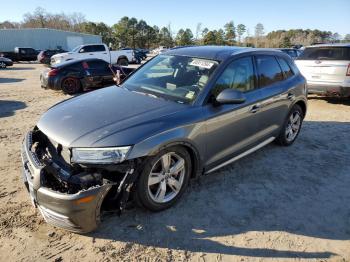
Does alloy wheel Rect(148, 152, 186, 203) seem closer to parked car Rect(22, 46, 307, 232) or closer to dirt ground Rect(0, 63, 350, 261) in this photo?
parked car Rect(22, 46, 307, 232)

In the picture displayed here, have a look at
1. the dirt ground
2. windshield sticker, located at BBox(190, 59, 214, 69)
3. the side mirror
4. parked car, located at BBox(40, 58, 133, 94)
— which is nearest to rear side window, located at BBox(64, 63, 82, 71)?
parked car, located at BBox(40, 58, 133, 94)

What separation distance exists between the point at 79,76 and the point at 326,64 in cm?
830

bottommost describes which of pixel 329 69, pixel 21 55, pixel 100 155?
pixel 100 155

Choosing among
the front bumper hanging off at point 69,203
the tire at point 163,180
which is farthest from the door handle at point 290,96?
the front bumper hanging off at point 69,203

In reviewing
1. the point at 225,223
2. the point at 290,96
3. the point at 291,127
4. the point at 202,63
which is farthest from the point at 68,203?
the point at 291,127

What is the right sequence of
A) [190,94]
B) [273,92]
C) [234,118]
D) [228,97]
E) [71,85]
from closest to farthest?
1. [228,97]
2. [190,94]
3. [234,118]
4. [273,92]
5. [71,85]

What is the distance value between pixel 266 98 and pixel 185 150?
178 cm

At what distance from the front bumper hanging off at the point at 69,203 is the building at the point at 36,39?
157ft

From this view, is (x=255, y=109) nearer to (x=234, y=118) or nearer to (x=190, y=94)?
(x=234, y=118)

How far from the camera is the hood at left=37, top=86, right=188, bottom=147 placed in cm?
317

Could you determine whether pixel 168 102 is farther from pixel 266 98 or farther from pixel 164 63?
pixel 266 98

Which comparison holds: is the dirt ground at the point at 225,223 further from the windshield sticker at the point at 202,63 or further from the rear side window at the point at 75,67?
the rear side window at the point at 75,67

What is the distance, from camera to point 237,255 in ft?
10.2

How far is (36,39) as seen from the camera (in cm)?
5009
